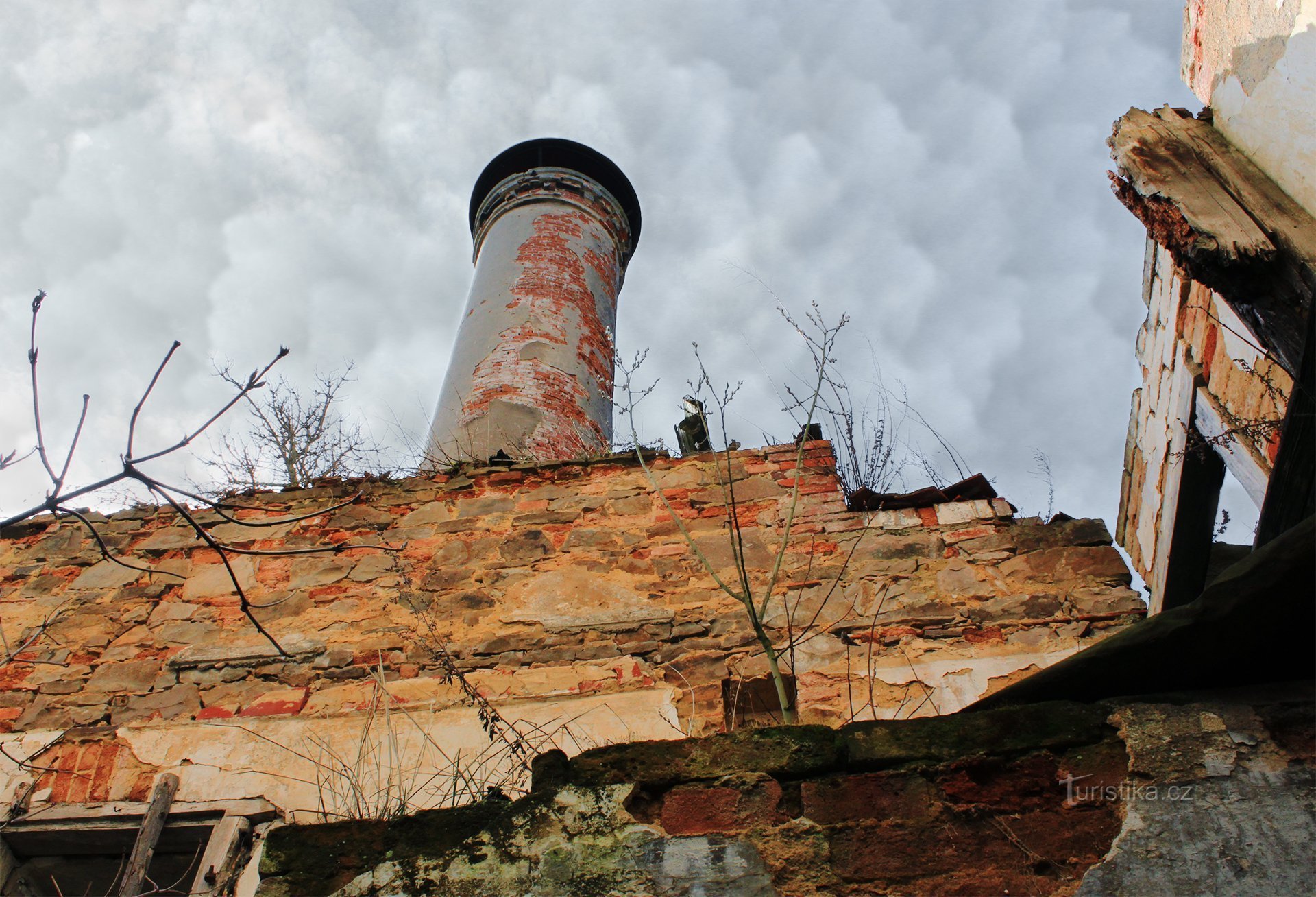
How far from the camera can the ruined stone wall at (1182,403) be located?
391 cm

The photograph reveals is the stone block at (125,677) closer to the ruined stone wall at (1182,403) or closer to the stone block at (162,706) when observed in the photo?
the stone block at (162,706)

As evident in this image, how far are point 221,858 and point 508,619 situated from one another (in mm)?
1378

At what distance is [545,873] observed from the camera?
180 cm

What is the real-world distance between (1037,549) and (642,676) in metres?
1.70

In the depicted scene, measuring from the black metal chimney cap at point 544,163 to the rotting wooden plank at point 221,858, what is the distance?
8458 mm

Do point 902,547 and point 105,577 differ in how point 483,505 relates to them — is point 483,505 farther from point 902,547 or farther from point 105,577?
point 902,547

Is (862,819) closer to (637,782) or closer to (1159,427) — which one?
(637,782)

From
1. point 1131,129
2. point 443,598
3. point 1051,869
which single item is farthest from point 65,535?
point 1131,129

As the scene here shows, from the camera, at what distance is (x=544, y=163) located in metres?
10.5

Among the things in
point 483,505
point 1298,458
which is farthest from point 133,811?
point 1298,458

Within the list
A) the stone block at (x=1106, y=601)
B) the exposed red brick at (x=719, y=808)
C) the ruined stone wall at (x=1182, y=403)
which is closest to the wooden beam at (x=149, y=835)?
the exposed red brick at (x=719, y=808)

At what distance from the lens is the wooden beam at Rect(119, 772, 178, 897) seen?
2879 mm

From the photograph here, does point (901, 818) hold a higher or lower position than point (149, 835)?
lower

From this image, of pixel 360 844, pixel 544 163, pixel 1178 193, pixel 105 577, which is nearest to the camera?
pixel 360 844
